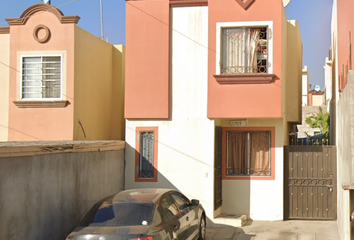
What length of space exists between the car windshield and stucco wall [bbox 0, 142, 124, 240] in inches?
38.7

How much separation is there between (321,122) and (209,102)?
10.1m

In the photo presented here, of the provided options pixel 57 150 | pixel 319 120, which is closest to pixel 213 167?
pixel 57 150

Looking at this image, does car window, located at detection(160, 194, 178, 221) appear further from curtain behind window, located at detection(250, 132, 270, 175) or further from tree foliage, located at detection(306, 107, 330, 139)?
tree foliage, located at detection(306, 107, 330, 139)

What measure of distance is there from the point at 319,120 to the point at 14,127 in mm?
13454

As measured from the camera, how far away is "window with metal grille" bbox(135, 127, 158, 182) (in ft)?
46.2

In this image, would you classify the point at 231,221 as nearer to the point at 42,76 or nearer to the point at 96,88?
the point at 96,88

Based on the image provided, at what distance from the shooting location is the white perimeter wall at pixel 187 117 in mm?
13734

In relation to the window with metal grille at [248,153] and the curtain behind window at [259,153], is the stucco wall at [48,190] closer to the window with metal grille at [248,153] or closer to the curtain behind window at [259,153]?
the window with metal grille at [248,153]

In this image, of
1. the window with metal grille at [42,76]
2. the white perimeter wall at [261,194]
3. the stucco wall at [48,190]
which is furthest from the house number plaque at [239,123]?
the window with metal grille at [42,76]

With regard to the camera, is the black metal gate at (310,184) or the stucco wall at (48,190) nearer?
the stucco wall at (48,190)

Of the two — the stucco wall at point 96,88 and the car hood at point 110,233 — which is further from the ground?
the stucco wall at point 96,88

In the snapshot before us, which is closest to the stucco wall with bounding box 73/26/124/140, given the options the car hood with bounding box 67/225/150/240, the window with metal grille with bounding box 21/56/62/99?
the window with metal grille with bounding box 21/56/62/99

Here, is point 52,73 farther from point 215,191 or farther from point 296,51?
point 296,51

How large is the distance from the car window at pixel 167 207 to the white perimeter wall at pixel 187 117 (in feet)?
12.2
